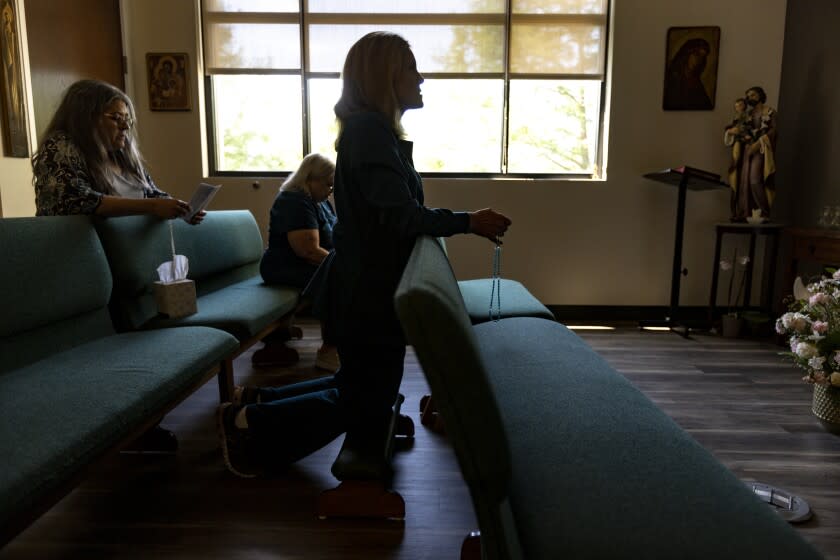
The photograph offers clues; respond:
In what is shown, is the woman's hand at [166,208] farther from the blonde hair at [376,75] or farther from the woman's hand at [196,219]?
the blonde hair at [376,75]

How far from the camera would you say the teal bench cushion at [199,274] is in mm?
2215

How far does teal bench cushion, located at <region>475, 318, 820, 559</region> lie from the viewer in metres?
0.87

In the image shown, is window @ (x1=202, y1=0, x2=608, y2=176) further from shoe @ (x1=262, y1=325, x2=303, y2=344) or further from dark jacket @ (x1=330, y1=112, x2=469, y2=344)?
dark jacket @ (x1=330, y1=112, x2=469, y2=344)

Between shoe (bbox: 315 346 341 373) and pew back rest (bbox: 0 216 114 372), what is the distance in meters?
1.17

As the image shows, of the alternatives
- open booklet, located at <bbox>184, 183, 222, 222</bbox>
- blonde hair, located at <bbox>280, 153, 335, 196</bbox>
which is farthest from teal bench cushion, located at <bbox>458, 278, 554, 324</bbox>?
open booklet, located at <bbox>184, 183, 222, 222</bbox>

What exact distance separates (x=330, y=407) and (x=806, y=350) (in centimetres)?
195

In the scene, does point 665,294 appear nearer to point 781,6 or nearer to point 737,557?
point 781,6

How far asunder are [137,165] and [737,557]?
2.62m

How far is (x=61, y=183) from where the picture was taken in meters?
2.08

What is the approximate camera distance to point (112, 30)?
4.08m

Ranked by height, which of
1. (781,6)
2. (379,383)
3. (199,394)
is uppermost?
(781,6)

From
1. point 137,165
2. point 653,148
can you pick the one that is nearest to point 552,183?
point 653,148

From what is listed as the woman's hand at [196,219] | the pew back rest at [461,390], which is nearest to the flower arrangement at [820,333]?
the pew back rest at [461,390]

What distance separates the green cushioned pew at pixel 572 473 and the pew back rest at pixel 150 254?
59.9 inches
